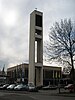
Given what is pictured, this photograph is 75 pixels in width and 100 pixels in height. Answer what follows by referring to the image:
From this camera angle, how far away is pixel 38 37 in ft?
277

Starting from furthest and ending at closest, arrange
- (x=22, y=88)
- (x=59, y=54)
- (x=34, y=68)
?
(x=34, y=68)
(x=22, y=88)
(x=59, y=54)

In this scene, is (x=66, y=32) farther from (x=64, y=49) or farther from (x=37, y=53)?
(x=37, y=53)

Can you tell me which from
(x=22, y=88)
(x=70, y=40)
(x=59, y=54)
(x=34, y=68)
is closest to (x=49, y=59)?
(x=59, y=54)

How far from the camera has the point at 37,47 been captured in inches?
3423

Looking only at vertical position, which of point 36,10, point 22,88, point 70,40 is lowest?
point 22,88

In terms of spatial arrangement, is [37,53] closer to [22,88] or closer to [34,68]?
[34,68]

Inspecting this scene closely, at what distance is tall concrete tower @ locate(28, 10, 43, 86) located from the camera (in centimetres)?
8185

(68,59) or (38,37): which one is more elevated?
(38,37)

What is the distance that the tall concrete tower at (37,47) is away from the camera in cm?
8185

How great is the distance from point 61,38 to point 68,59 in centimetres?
405

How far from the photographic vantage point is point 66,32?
47.0 metres

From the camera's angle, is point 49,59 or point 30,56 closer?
point 49,59

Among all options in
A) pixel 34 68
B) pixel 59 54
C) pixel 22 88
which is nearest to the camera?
pixel 59 54

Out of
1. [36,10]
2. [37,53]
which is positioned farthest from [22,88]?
[36,10]
